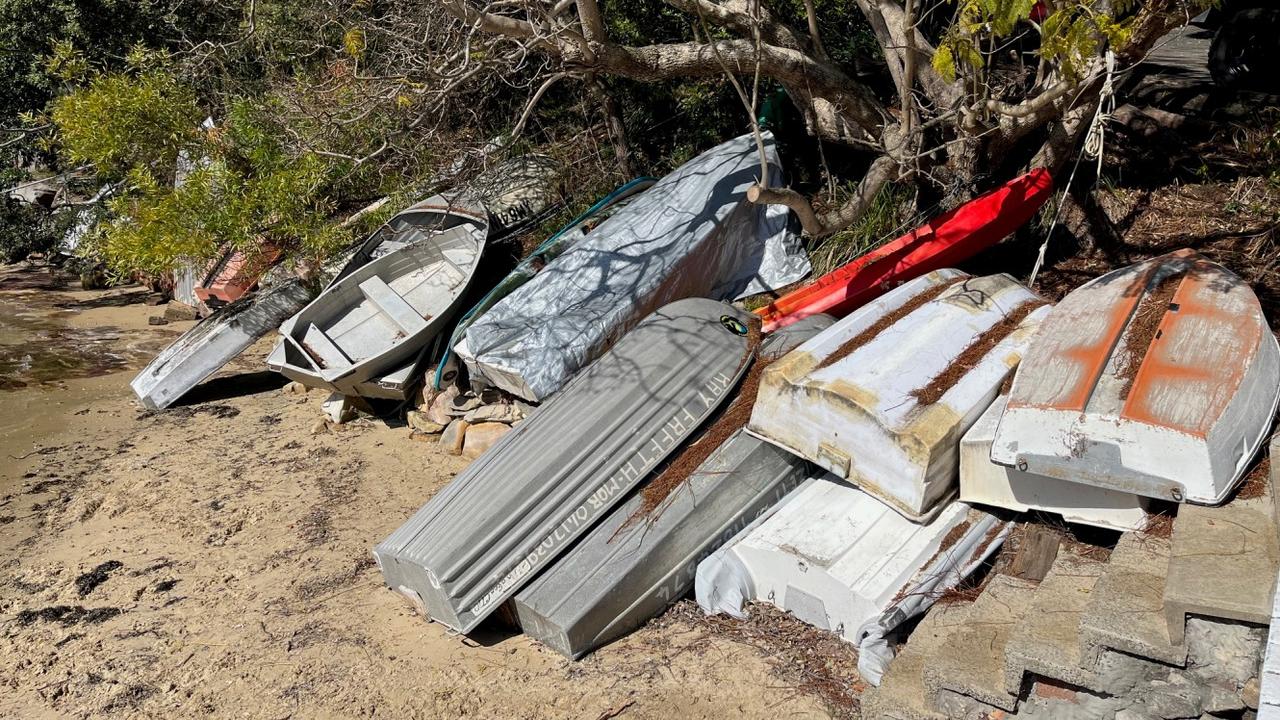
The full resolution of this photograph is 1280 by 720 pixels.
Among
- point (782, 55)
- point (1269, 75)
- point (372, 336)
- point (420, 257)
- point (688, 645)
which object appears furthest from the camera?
point (420, 257)

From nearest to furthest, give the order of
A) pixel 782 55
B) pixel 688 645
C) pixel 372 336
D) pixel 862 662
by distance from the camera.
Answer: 1. pixel 862 662
2. pixel 688 645
3. pixel 782 55
4. pixel 372 336

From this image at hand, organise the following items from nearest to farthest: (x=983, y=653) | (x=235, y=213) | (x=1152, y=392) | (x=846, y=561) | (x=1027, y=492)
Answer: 1. (x=983, y=653)
2. (x=1152, y=392)
3. (x=1027, y=492)
4. (x=846, y=561)
5. (x=235, y=213)

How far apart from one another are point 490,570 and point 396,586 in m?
0.70

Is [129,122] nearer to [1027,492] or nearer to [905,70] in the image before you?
[905,70]

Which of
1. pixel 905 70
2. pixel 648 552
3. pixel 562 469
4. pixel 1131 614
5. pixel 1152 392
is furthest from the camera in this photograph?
pixel 905 70

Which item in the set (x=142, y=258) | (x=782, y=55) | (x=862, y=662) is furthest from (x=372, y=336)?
(x=862, y=662)

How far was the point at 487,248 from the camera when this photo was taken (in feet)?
29.2

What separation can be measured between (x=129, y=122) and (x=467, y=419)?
17.3 feet

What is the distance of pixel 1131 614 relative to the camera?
3.69 metres

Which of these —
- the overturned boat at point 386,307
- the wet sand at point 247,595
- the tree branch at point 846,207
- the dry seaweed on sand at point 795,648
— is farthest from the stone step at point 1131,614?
the overturned boat at point 386,307

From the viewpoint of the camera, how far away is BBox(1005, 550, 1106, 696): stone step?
12.3 feet

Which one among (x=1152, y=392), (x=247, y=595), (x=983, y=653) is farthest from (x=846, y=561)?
(x=247, y=595)

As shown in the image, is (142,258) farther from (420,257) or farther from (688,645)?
(688,645)

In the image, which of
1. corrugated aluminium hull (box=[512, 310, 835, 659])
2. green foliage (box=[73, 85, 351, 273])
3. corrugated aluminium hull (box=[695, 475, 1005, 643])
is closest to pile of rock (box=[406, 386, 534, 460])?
corrugated aluminium hull (box=[512, 310, 835, 659])
